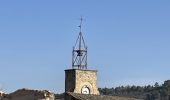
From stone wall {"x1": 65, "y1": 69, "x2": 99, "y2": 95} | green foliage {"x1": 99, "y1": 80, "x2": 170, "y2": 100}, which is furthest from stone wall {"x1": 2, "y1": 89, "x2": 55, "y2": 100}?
green foliage {"x1": 99, "y1": 80, "x2": 170, "y2": 100}

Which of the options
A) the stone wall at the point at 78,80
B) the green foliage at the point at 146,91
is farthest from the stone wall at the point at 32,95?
the green foliage at the point at 146,91

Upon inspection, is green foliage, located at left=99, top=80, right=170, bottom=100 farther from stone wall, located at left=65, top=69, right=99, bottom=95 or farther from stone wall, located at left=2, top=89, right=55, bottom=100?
stone wall, located at left=2, top=89, right=55, bottom=100

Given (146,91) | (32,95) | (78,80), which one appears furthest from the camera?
(146,91)

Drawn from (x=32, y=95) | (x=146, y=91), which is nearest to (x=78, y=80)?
(x=32, y=95)

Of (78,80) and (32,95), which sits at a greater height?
(78,80)

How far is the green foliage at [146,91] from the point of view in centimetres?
11550

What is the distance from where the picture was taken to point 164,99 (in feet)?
387

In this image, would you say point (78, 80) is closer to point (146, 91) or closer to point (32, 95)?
point (32, 95)

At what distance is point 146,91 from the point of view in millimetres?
125688

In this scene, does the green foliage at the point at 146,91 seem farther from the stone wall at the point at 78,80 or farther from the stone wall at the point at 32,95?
the stone wall at the point at 32,95

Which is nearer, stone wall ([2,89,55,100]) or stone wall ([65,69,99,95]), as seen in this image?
stone wall ([2,89,55,100])

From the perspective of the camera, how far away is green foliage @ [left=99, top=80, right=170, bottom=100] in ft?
379

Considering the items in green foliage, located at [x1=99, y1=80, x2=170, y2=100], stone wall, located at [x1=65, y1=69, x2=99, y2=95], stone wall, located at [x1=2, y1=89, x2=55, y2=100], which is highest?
green foliage, located at [x1=99, y1=80, x2=170, y2=100]

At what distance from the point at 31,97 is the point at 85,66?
714 centimetres
